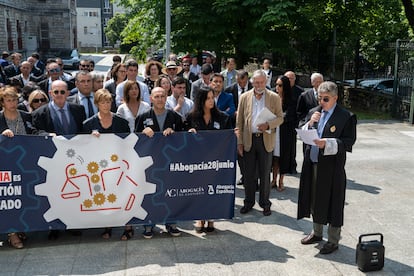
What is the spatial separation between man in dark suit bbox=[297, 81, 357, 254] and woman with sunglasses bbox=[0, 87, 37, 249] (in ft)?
11.2

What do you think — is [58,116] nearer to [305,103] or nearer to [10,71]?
[305,103]

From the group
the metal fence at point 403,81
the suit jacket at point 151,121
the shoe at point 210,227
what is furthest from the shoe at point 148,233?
the metal fence at point 403,81

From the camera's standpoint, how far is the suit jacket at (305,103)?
7891mm

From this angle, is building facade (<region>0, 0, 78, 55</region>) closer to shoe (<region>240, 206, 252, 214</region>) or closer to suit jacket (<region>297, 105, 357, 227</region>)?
shoe (<region>240, 206, 252, 214</region>)

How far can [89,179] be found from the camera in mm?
5742

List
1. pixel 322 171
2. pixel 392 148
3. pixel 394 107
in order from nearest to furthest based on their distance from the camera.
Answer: pixel 322 171 < pixel 392 148 < pixel 394 107

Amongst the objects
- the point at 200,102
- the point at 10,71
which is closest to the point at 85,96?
the point at 200,102

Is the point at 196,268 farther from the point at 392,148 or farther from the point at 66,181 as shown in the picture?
the point at 392,148

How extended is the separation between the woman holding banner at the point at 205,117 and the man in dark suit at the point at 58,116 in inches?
56.8

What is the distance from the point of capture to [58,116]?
6.08 m

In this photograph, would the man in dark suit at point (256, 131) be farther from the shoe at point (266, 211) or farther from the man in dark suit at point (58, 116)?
the man in dark suit at point (58, 116)

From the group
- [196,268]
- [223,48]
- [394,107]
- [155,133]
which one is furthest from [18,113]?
[394,107]

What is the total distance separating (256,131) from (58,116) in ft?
8.65

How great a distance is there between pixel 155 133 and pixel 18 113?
5.63 feet
